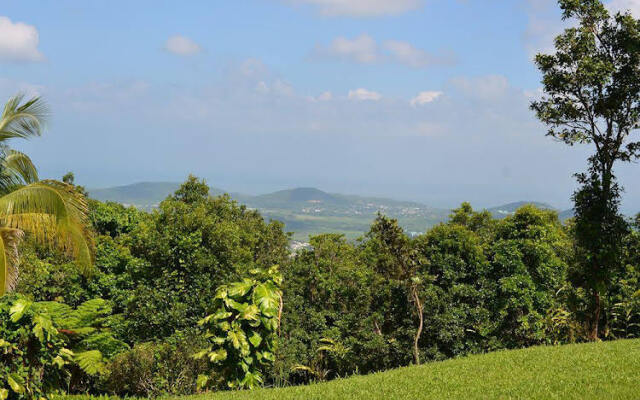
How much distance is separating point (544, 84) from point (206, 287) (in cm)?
981

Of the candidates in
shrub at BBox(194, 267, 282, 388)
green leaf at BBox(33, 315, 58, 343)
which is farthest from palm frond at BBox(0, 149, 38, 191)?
shrub at BBox(194, 267, 282, 388)

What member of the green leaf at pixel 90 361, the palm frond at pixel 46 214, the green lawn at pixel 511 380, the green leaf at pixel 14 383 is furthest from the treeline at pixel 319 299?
the palm frond at pixel 46 214

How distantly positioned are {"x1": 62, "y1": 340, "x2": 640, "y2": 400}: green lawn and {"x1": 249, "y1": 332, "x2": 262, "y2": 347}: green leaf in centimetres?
98

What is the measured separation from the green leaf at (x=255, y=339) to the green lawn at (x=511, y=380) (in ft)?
3.22

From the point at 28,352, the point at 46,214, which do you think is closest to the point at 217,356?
the point at 28,352

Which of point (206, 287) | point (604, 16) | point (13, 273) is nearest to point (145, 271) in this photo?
point (206, 287)

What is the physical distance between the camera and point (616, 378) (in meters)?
7.80

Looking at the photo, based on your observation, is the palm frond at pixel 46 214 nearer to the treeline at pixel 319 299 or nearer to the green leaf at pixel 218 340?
the treeline at pixel 319 299

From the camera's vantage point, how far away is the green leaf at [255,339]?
10.2m

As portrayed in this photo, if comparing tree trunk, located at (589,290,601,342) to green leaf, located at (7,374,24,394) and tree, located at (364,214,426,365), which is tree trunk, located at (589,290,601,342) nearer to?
tree, located at (364,214,426,365)

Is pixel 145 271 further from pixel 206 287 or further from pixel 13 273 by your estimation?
pixel 13 273

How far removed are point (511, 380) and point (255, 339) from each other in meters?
4.64

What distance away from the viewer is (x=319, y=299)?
1839 centimetres

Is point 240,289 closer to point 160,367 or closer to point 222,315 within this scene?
point 222,315
